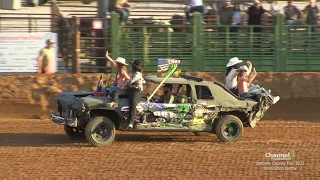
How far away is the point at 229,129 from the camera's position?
13883 mm

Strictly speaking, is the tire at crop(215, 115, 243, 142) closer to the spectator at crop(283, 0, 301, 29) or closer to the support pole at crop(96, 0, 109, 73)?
the support pole at crop(96, 0, 109, 73)

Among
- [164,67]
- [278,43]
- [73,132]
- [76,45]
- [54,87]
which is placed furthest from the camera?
[278,43]

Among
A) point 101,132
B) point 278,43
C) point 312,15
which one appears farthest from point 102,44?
point 101,132

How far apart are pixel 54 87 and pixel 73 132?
418cm

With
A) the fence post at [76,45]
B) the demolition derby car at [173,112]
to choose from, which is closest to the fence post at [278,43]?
the fence post at [76,45]

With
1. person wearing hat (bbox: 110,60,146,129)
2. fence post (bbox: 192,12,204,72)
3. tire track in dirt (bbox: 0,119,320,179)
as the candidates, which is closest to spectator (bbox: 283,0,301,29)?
fence post (bbox: 192,12,204,72)

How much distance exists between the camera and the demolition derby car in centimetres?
1316

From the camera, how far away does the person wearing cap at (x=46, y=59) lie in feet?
60.7

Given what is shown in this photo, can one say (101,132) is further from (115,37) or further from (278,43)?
(278,43)

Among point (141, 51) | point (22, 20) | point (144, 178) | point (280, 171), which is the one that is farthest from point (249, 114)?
point (22, 20)

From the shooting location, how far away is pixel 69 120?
13.1m

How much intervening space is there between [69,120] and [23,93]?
5024 millimetres

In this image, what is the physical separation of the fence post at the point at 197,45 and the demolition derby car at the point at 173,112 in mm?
5586

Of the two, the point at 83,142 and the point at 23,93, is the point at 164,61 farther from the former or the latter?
the point at 23,93
